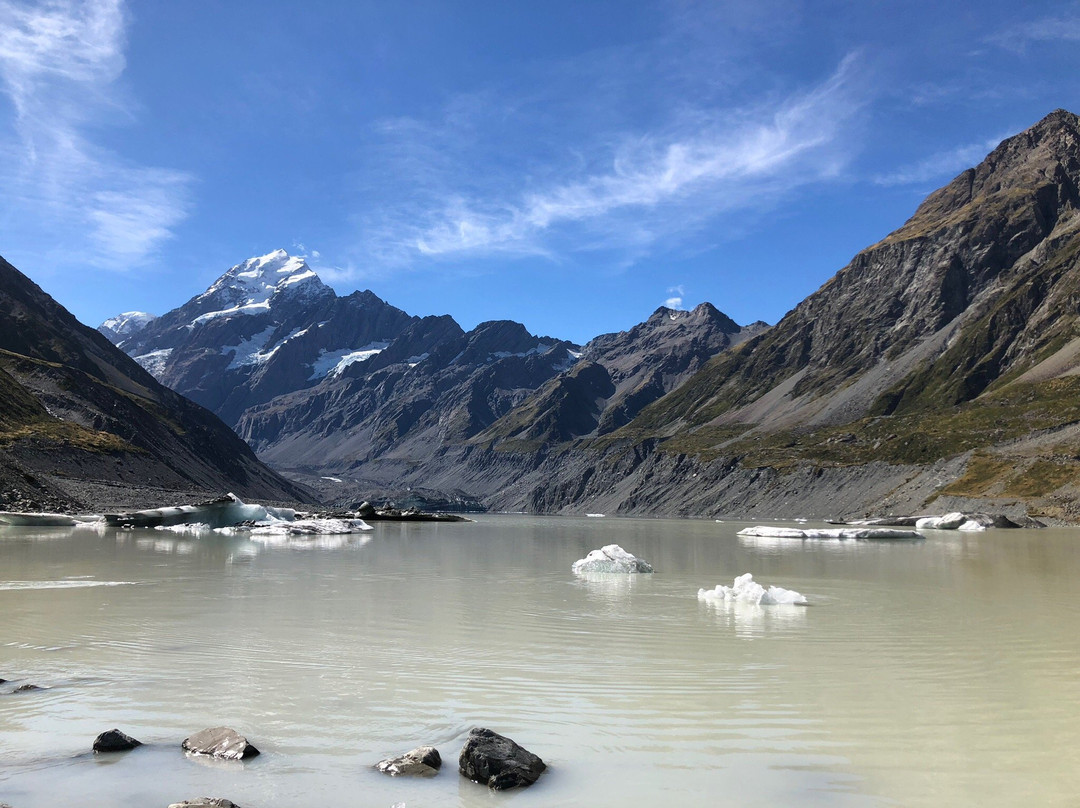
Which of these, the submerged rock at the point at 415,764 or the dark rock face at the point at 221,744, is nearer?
the submerged rock at the point at 415,764

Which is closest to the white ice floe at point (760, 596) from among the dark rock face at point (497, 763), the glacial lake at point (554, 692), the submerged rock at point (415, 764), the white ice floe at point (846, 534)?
the glacial lake at point (554, 692)

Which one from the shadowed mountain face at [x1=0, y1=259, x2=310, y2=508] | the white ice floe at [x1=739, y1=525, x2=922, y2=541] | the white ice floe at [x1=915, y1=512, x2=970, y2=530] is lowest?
the white ice floe at [x1=739, y1=525, x2=922, y2=541]

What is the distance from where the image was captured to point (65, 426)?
12331 cm

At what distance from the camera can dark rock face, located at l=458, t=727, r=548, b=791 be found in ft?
32.4

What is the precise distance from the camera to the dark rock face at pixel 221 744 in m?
10.6

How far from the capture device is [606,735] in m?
11.9

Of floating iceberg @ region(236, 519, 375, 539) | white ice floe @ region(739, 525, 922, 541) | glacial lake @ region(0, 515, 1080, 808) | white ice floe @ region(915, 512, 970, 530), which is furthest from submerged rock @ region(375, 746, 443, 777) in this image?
white ice floe @ region(915, 512, 970, 530)

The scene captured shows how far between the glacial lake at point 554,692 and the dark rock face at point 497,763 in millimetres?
170

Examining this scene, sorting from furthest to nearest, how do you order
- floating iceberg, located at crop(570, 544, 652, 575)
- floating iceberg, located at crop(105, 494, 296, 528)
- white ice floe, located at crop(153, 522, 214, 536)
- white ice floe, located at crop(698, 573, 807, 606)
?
1. floating iceberg, located at crop(105, 494, 296, 528)
2. white ice floe, located at crop(153, 522, 214, 536)
3. floating iceberg, located at crop(570, 544, 652, 575)
4. white ice floe, located at crop(698, 573, 807, 606)

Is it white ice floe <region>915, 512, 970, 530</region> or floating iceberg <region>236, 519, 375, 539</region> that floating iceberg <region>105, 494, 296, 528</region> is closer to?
floating iceberg <region>236, 519, 375, 539</region>

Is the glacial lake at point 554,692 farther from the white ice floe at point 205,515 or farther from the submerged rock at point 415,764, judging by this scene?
the white ice floe at point 205,515

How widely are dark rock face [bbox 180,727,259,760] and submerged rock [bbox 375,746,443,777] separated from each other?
184cm

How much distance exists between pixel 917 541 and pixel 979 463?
74342mm

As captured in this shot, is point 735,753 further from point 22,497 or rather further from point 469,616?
point 22,497
